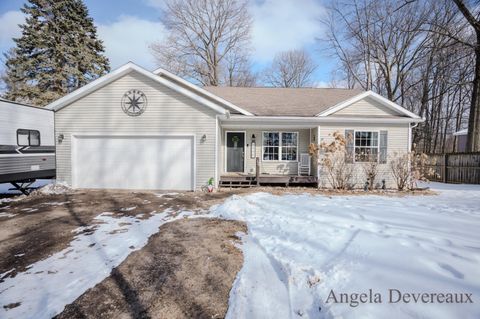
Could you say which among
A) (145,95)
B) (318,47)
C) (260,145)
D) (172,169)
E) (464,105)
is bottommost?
(172,169)

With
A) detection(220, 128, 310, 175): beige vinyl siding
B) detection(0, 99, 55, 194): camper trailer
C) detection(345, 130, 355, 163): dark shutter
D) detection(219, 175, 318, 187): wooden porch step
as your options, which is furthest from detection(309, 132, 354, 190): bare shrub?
detection(0, 99, 55, 194): camper trailer

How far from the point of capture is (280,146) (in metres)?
11.2

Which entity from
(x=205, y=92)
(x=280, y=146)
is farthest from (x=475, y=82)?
(x=205, y=92)

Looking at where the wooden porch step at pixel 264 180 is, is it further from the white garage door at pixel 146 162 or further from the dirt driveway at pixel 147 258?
the dirt driveway at pixel 147 258

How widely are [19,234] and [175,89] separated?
246 inches

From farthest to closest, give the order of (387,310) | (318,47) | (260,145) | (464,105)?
(464,105) < (318,47) < (260,145) < (387,310)

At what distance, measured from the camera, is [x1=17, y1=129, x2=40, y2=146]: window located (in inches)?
304

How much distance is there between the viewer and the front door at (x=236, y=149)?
11.3 meters

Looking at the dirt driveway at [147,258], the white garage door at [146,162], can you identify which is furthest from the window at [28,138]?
the dirt driveway at [147,258]

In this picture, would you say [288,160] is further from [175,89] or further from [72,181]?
[72,181]

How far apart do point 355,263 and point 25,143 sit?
400 inches

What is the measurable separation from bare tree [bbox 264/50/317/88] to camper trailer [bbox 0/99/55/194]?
2389 centimetres

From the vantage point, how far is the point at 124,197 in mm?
7969

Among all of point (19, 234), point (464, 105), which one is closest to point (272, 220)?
point (19, 234)
